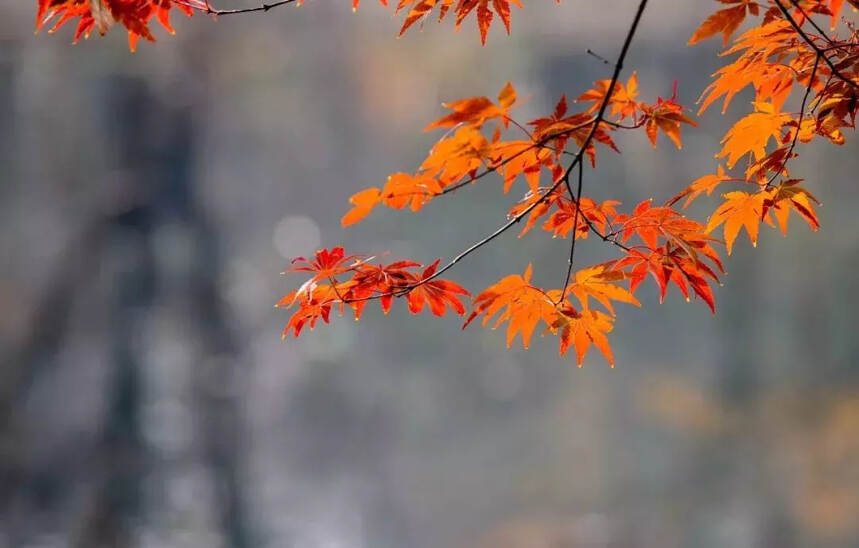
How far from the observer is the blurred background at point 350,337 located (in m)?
4.70

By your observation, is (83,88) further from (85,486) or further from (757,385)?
(757,385)

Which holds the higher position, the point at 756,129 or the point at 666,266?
the point at 756,129

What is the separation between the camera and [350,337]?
5797 millimetres

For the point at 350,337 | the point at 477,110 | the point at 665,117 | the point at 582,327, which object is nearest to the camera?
the point at 477,110

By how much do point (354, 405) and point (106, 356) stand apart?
1.71m

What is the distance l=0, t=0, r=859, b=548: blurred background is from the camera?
15.4 feet

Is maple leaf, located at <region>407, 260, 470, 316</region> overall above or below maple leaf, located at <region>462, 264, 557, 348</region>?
above

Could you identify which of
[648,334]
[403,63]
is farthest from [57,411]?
[648,334]

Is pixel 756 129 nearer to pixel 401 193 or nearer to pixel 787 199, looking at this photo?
pixel 787 199

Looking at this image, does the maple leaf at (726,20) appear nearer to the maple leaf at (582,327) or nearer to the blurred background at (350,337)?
the maple leaf at (582,327)

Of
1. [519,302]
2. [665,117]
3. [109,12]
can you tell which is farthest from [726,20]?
[109,12]

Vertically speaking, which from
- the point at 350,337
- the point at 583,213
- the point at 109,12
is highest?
the point at 350,337

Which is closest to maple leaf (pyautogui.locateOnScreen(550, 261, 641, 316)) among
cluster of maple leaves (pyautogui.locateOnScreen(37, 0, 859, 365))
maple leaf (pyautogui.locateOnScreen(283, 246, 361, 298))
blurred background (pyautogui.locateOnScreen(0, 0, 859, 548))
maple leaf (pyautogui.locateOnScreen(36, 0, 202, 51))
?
cluster of maple leaves (pyautogui.locateOnScreen(37, 0, 859, 365))

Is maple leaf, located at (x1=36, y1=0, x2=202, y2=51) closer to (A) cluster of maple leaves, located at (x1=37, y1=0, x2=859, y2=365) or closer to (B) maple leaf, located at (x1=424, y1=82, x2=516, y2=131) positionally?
(A) cluster of maple leaves, located at (x1=37, y1=0, x2=859, y2=365)
